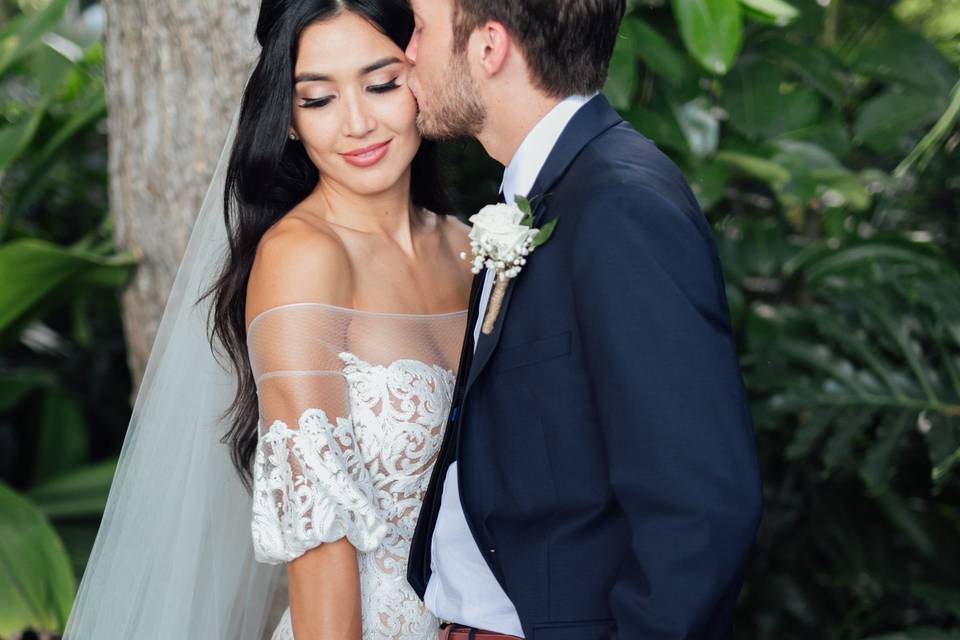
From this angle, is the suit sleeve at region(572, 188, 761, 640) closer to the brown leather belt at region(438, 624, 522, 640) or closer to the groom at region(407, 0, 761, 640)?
the groom at region(407, 0, 761, 640)

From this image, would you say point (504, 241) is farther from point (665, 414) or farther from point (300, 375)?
point (300, 375)

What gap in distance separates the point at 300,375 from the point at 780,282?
8.86 feet

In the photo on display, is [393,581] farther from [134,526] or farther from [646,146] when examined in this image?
[646,146]

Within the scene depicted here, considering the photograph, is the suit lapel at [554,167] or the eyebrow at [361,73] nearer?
the suit lapel at [554,167]

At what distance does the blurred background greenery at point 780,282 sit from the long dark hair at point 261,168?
0.51 metres

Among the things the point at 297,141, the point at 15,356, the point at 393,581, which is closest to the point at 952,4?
the point at 297,141

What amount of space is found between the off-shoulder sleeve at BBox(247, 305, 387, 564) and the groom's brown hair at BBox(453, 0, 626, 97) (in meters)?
0.59

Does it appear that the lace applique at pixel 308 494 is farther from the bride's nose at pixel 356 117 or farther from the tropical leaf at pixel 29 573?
the tropical leaf at pixel 29 573

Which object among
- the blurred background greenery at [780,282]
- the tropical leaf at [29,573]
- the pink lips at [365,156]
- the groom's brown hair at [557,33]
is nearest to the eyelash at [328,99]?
the pink lips at [365,156]

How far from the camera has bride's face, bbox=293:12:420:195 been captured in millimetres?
1982

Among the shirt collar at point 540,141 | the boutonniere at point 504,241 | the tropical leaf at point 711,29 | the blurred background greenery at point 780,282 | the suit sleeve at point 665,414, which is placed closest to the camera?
the suit sleeve at point 665,414

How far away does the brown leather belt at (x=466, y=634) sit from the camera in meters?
1.69

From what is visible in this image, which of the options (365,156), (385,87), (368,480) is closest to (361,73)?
(385,87)

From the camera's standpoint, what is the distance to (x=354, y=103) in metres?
2.00
